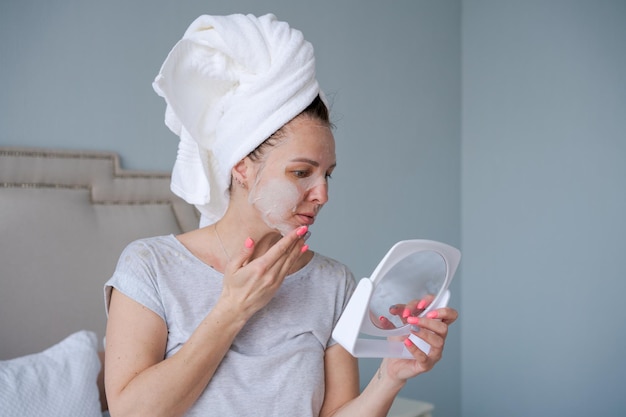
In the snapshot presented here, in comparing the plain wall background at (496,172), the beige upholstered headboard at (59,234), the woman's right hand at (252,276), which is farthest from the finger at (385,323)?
the plain wall background at (496,172)

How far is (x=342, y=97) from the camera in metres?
2.57

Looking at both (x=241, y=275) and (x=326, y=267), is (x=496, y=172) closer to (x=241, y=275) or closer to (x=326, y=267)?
(x=326, y=267)

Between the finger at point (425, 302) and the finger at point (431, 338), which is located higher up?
the finger at point (425, 302)

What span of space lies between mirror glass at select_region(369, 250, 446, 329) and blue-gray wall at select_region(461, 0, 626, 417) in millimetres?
1802

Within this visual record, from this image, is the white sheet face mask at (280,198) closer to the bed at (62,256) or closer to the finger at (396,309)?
the finger at (396,309)

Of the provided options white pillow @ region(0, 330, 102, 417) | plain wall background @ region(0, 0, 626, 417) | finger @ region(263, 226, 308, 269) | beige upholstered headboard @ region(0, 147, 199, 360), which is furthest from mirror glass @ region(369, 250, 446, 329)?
plain wall background @ region(0, 0, 626, 417)

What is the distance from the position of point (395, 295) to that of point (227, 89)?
0.52 metres

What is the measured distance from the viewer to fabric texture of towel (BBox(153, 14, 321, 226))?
121 cm

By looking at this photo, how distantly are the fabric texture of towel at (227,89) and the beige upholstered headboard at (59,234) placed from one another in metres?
0.45

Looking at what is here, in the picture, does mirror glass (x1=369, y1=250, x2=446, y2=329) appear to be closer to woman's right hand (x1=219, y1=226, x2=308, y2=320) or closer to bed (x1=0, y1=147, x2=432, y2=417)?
woman's right hand (x1=219, y1=226, x2=308, y2=320)

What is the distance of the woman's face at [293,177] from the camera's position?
119cm

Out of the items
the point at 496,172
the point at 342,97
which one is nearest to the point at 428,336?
the point at 342,97

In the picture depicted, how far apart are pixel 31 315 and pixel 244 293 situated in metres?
0.70

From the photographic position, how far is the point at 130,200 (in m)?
1.81
